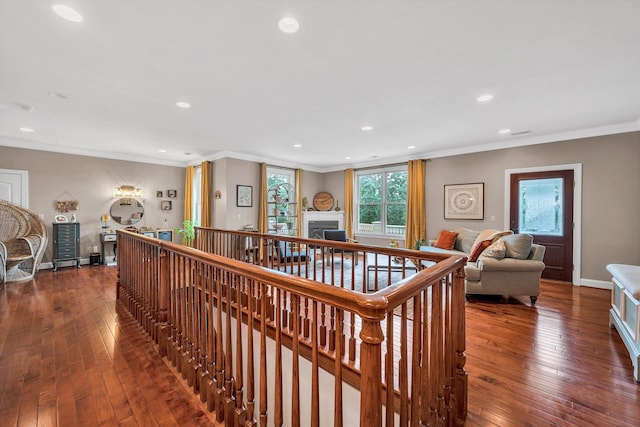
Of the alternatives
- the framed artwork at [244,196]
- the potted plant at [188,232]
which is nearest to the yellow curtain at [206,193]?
the potted plant at [188,232]

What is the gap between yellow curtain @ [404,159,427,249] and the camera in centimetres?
629

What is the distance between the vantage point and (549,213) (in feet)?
15.9

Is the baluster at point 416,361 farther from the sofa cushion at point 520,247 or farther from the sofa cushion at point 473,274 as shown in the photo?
the sofa cushion at point 520,247

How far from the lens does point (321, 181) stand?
8539mm

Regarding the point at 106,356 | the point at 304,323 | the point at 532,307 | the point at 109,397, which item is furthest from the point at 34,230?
the point at 532,307

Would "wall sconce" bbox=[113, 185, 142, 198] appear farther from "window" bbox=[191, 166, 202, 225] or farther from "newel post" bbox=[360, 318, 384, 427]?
"newel post" bbox=[360, 318, 384, 427]

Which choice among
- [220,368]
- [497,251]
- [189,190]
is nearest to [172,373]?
[220,368]

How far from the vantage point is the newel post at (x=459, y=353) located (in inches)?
59.9

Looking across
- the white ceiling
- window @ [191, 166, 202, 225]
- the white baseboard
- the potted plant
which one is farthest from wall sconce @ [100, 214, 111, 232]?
the white baseboard

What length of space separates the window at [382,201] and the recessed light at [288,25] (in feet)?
17.8

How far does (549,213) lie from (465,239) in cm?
144

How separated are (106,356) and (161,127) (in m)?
3.35

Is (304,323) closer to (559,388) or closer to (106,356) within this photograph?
(106,356)

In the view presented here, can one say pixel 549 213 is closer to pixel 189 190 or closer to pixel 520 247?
pixel 520 247
